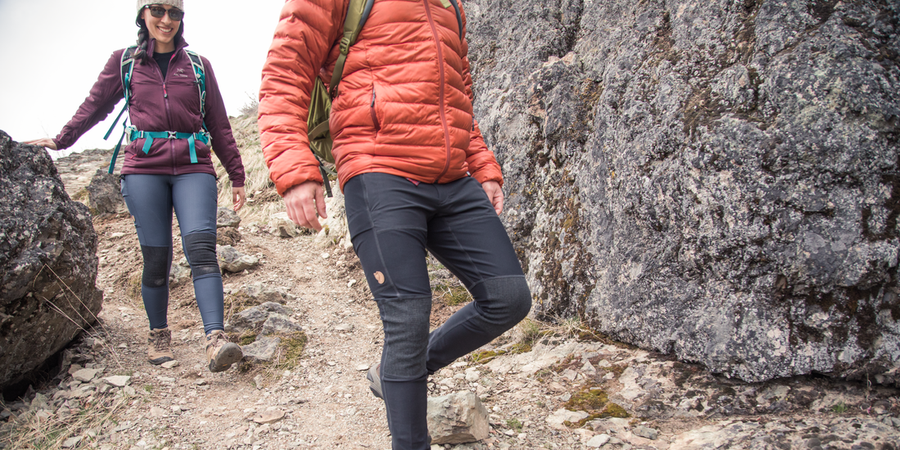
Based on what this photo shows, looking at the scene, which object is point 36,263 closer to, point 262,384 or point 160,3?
point 262,384

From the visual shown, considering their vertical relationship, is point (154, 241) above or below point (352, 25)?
below

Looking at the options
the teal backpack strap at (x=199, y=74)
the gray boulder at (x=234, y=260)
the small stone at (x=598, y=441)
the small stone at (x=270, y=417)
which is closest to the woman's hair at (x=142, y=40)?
the teal backpack strap at (x=199, y=74)

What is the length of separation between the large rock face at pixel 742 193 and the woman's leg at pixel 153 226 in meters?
2.64

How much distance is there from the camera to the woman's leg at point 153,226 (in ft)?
9.99

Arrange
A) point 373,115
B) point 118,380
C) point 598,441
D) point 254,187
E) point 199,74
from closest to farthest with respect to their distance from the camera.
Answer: point 373,115
point 598,441
point 118,380
point 199,74
point 254,187

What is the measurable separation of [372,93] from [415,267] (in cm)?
68

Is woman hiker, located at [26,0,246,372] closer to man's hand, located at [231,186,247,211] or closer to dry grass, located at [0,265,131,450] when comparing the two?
man's hand, located at [231,186,247,211]

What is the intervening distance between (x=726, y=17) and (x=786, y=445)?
219cm

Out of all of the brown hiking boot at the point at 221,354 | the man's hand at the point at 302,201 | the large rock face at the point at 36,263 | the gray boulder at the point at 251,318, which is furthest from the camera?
the gray boulder at the point at 251,318

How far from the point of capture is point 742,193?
A: 2242mm

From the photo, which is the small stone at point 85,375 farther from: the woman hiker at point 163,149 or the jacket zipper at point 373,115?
the jacket zipper at point 373,115

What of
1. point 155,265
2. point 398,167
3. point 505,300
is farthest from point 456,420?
point 155,265

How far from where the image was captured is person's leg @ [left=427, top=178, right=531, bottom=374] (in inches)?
71.9

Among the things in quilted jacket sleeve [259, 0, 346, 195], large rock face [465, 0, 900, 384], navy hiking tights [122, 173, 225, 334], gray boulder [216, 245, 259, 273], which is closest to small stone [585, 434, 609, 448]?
large rock face [465, 0, 900, 384]
